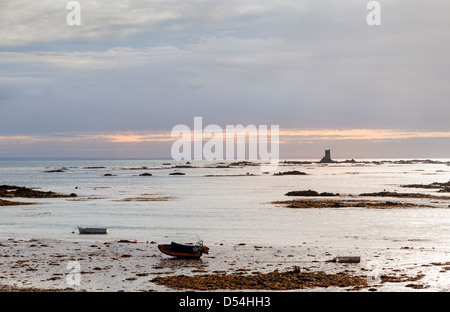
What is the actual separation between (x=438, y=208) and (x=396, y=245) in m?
32.6

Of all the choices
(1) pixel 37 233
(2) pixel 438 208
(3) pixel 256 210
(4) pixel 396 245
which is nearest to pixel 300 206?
(3) pixel 256 210

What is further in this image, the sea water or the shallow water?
the sea water

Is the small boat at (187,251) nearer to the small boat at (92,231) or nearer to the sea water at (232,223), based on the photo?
the sea water at (232,223)

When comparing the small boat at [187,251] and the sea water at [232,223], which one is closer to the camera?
the small boat at [187,251]

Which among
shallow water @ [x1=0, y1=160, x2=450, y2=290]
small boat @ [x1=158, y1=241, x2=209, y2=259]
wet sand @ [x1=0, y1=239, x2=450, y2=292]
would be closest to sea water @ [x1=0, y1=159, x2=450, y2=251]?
shallow water @ [x1=0, y1=160, x2=450, y2=290]

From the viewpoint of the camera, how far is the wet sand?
25.2m

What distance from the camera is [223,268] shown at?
97.6ft

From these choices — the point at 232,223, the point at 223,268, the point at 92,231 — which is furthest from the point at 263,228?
the point at 223,268

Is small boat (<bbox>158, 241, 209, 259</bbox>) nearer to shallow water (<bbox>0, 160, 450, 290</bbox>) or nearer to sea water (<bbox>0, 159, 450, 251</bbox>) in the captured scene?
shallow water (<bbox>0, 160, 450, 290</bbox>)

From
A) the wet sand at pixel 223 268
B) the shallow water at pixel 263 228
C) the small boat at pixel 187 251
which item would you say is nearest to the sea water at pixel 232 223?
the shallow water at pixel 263 228

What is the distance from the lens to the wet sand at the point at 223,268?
25.2 meters

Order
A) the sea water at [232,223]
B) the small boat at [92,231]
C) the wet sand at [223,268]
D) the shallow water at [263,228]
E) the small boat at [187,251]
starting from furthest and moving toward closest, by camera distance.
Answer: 1. the small boat at [92,231]
2. the sea water at [232,223]
3. the shallow water at [263,228]
4. the small boat at [187,251]
5. the wet sand at [223,268]

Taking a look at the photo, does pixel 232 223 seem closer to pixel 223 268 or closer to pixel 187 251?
pixel 187 251
